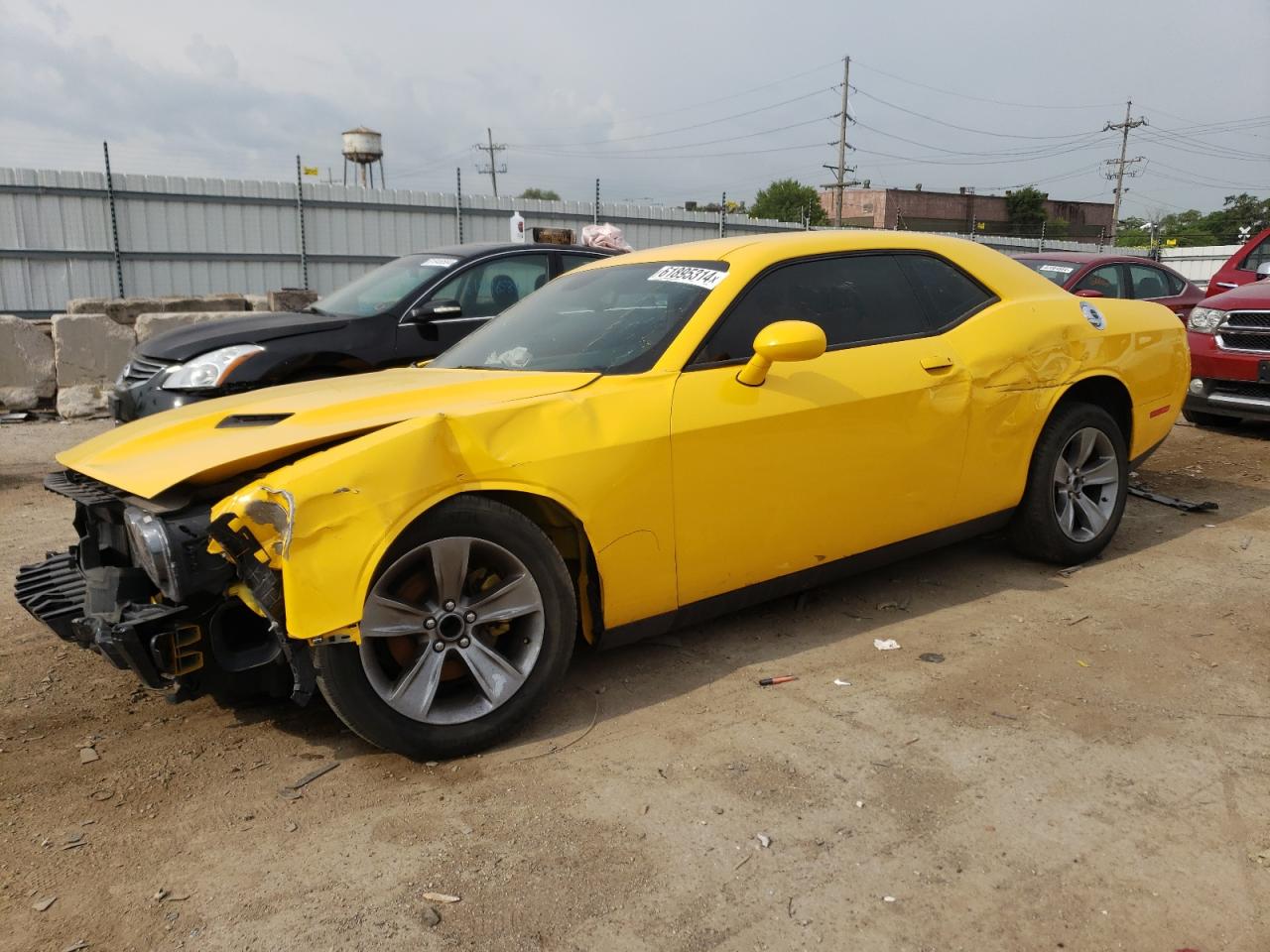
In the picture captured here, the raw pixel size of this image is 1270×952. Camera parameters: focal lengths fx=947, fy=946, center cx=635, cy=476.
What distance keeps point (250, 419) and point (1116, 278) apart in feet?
31.4

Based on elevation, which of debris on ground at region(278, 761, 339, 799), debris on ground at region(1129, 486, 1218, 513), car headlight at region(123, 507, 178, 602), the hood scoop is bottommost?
debris on ground at region(278, 761, 339, 799)

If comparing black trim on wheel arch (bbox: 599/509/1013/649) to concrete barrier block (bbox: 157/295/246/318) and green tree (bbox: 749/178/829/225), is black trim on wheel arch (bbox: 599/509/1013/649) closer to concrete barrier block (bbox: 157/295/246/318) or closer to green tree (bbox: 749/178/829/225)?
concrete barrier block (bbox: 157/295/246/318)

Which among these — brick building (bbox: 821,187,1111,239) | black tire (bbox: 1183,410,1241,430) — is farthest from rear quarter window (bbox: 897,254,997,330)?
brick building (bbox: 821,187,1111,239)

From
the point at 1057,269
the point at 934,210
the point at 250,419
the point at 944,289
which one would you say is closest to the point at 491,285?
the point at 944,289

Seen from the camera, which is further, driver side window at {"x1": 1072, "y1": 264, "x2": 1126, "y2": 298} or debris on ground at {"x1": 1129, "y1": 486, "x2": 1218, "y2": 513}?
driver side window at {"x1": 1072, "y1": 264, "x2": 1126, "y2": 298}

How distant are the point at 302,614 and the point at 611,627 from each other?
109 cm

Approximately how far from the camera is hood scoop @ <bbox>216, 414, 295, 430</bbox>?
315cm

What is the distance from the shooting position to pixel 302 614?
2.63m

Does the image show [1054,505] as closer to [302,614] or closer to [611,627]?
Result: [611,627]

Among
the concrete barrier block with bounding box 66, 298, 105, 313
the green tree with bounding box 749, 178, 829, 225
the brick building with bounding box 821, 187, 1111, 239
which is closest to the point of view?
the concrete barrier block with bounding box 66, 298, 105, 313

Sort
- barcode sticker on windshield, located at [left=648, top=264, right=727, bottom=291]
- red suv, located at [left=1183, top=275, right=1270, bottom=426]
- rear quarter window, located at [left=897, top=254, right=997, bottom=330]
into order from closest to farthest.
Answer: barcode sticker on windshield, located at [left=648, top=264, right=727, bottom=291], rear quarter window, located at [left=897, top=254, right=997, bottom=330], red suv, located at [left=1183, top=275, right=1270, bottom=426]

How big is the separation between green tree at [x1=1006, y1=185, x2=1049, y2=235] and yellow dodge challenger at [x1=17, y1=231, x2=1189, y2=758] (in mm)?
76984

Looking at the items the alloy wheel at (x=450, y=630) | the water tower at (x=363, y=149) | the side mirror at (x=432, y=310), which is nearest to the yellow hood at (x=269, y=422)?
the alloy wheel at (x=450, y=630)

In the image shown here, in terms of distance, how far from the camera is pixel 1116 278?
10070 millimetres
